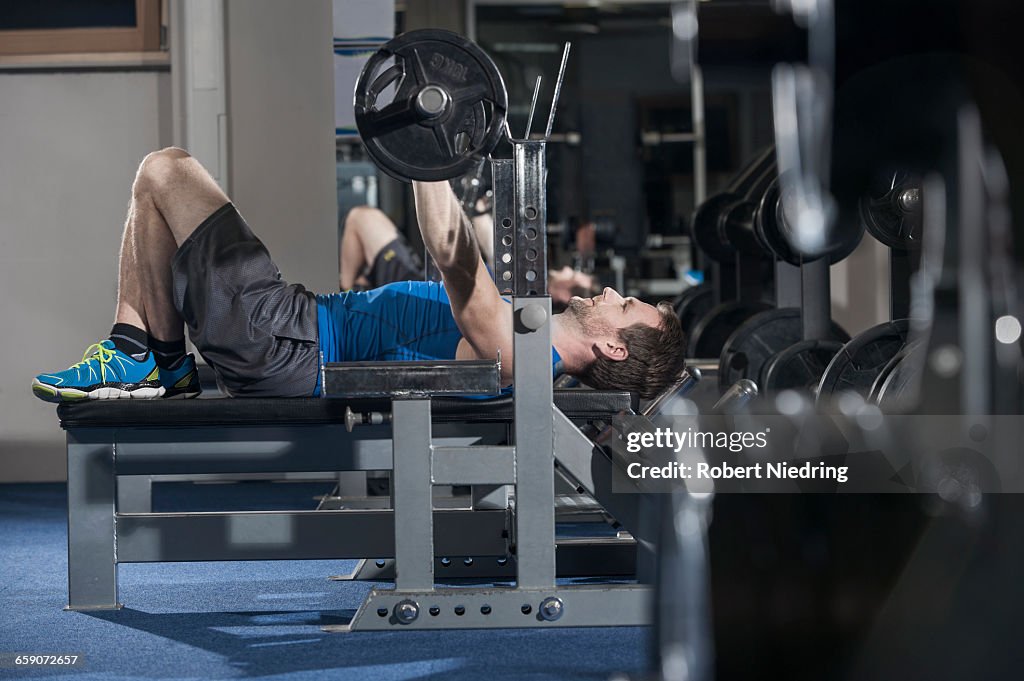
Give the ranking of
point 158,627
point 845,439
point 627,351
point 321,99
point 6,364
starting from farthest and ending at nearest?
1. point 6,364
2. point 321,99
3. point 627,351
4. point 158,627
5. point 845,439

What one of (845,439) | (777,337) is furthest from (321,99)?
(845,439)

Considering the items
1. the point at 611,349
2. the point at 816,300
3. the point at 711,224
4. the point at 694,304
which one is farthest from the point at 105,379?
the point at 694,304

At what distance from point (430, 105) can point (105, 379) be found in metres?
0.96

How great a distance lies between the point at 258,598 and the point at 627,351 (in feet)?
3.17

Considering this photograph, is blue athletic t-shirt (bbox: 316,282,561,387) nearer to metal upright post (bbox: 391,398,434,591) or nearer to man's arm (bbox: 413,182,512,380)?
man's arm (bbox: 413,182,512,380)

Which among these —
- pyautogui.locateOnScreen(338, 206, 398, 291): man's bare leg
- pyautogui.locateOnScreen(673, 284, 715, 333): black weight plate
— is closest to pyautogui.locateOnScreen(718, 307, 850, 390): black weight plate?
pyautogui.locateOnScreen(673, 284, 715, 333): black weight plate

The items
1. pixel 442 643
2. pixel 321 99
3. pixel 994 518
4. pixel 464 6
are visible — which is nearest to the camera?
pixel 994 518

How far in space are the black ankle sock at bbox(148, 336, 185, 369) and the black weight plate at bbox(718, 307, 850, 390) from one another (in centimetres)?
215

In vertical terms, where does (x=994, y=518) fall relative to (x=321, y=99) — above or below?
below

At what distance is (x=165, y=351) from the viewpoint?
2.65 meters

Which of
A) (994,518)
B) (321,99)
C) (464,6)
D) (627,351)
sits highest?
(464,6)

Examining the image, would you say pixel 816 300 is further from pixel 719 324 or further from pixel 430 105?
pixel 430 105

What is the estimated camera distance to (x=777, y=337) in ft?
14.3

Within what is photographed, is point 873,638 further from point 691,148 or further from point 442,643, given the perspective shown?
point 691,148
